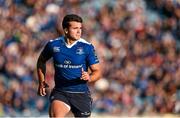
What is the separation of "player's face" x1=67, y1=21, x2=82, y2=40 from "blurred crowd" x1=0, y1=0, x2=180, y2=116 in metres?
6.49

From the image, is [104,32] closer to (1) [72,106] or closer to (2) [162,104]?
(2) [162,104]

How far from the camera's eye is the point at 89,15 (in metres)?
14.6

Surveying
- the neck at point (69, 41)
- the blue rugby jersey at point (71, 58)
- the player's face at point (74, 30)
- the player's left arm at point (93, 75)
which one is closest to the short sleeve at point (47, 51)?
the blue rugby jersey at point (71, 58)

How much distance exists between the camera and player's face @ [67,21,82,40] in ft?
22.9

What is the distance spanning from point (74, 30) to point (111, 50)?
721 centimetres

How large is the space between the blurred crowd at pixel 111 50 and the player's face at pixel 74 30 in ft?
21.3

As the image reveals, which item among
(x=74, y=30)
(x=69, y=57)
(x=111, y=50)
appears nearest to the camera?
(x=74, y=30)

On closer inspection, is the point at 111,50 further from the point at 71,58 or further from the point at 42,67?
the point at 71,58

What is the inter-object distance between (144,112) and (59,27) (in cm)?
290

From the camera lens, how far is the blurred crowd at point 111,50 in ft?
44.6

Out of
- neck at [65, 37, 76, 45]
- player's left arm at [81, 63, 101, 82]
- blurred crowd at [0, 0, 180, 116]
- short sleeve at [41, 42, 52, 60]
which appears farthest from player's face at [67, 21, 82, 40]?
blurred crowd at [0, 0, 180, 116]

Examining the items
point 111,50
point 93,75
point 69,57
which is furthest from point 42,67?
point 111,50

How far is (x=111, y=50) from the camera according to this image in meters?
14.2

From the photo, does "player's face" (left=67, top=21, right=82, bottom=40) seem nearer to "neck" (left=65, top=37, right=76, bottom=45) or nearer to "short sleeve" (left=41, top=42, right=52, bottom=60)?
"neck" (left=65, top=37, right=76, bottom=45)
